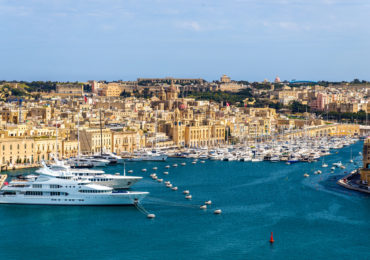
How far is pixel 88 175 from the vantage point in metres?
25.2

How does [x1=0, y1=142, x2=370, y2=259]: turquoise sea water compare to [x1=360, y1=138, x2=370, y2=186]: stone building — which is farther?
[x1=360, y1=138, x2=370, y2=186]: stone building

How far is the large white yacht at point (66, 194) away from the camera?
23.5 meters

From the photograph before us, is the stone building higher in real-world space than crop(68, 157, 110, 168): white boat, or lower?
higher

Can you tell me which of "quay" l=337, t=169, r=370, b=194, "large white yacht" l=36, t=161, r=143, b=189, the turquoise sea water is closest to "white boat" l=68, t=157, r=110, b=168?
the turquoise sea water

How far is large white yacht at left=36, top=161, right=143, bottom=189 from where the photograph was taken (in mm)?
24016

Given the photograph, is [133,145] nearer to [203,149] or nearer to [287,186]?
[203,149]

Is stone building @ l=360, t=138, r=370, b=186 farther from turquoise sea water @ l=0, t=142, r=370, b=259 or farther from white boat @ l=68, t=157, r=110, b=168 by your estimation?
white boat @ l=68, t=157, r=110, b=168

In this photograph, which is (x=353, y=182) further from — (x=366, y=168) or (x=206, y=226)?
(x=206, y=226)

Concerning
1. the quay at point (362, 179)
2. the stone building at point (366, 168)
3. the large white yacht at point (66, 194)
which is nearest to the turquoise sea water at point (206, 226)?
the large white yacht at point (66, 194)

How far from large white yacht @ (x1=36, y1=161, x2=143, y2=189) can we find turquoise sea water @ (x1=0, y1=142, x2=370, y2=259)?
103 cm

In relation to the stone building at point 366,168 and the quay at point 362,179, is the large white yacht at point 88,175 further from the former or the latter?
the stone building at point 366,168

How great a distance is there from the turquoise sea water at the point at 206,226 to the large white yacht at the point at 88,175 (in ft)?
3.39

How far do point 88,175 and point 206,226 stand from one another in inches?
227

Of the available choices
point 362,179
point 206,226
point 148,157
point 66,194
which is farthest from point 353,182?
point 148,157
